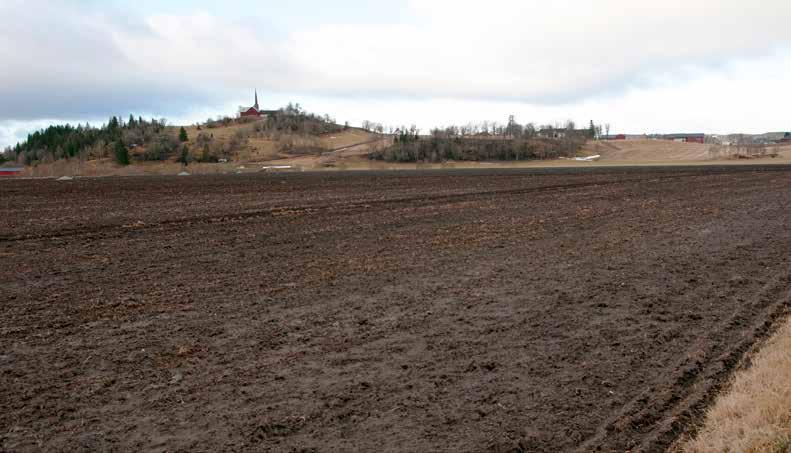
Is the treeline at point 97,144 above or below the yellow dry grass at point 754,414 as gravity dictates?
above

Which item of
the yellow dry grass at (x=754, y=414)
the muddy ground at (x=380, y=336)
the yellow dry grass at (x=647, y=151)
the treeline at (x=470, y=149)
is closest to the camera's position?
the yellow dry grass at (x=754, y=414)

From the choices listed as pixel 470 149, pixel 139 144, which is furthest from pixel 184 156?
pixel 470 149

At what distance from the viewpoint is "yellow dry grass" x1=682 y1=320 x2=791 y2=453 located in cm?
476

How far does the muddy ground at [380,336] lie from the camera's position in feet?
17.6

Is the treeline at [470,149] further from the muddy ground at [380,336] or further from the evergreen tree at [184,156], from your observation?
the muddy ground at [380,336]

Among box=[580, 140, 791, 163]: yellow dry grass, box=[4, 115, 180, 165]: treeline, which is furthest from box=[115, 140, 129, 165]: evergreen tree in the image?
box=[580, 140, 791, 163]: yellow dry grass

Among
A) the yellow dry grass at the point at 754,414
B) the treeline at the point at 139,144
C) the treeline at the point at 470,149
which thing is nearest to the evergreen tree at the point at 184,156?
the treeline at the point at 139,144

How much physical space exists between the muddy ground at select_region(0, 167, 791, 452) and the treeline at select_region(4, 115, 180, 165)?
144 m

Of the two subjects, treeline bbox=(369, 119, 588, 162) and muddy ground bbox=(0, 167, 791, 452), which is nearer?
muddy ground bbox=(0, 167, 791, 452)

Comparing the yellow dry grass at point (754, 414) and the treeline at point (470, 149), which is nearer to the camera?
the yellow dry grass at point (754, 414)

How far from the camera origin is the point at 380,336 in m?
7.98

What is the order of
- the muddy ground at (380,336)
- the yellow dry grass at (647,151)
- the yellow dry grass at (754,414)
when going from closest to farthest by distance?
1. the yellow dry grass at (754,414)
2. the muddy ground at (380,336)
3. the yellow dry grass at (647,151)

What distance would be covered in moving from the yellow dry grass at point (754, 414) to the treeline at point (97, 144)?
501 feet

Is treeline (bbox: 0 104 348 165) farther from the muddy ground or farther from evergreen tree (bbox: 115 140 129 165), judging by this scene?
the muddy ground
